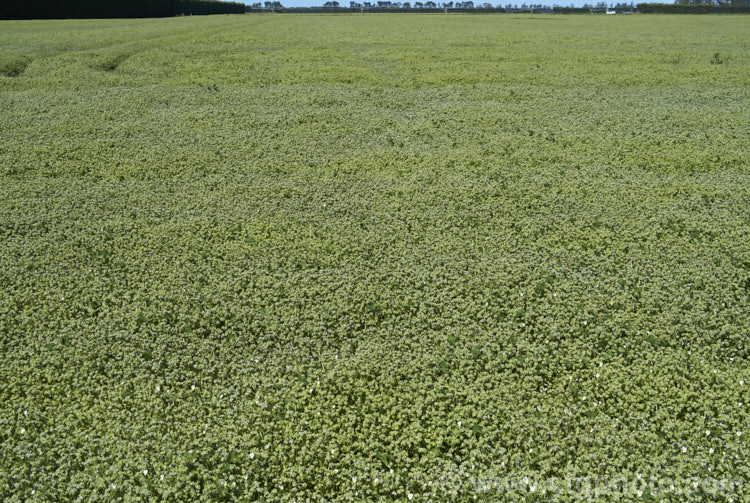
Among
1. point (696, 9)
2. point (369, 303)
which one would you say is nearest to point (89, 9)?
point (369, 303)

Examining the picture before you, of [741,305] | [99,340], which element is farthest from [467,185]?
[99,340]

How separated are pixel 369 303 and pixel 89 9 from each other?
48297 mm

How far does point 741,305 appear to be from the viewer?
5730mm

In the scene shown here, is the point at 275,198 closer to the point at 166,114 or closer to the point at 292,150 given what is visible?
the point at 292,150

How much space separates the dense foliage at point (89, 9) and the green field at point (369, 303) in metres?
33.4

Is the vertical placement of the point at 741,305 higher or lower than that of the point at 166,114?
lower

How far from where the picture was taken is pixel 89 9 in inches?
1629

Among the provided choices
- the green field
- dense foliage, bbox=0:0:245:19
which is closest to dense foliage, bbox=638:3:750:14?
dense foliage, bbox=0:0:245:19

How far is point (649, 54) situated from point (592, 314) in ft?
73.1

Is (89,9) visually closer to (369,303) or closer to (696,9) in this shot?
(369,303)

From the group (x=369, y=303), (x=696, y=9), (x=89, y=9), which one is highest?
(x=696, y=9)

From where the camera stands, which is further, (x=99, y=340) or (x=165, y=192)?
(x=165, y=192)

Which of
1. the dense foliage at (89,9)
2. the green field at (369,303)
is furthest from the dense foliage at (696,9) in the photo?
the green field at (369,303)

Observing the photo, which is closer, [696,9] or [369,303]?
[369,303]
